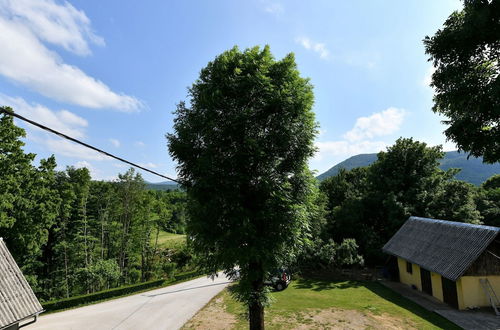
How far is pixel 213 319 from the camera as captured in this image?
17281mm

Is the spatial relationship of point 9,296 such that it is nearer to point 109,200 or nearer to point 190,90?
point 190,90

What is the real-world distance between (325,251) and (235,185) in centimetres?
2270

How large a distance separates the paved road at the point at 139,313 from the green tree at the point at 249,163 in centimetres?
965

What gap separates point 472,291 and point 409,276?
7.16m

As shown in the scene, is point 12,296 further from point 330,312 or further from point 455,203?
point 455,203

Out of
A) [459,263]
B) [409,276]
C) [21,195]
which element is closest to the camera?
[459,263]

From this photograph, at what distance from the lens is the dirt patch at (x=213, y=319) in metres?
16.1

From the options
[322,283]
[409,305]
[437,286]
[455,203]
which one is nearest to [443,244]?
[437,286]

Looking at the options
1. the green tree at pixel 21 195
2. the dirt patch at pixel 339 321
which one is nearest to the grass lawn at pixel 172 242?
the green tree at pixel 21 195

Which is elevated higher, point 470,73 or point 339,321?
point 470,73

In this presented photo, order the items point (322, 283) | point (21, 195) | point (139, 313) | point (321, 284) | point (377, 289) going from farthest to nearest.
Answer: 1. point (322, 283)
2. point (321, 284)
3. point (377, 289)
4. point (21, 195)
5. point (139, 313)

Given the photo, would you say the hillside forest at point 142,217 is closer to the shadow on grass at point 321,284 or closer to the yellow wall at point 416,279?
the shadow on grass at point 321,284

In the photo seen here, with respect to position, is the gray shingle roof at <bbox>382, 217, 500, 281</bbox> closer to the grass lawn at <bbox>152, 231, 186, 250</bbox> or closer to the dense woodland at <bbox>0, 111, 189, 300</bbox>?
the dense woodland at <bbox>0, 111, 189, 300</bbox>

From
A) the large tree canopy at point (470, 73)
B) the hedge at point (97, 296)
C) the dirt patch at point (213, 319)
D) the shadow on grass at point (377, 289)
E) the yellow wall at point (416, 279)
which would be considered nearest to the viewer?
the large tree canopy at point (470, 73)
